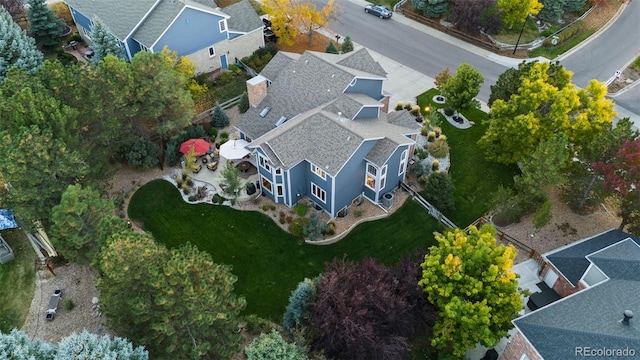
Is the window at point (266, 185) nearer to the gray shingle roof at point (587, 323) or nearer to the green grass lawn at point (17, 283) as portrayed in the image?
the green grass lawn at point (17, 283)

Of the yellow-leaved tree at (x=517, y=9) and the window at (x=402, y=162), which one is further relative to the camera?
the yellow-leaved tree at (x=517, y=9)

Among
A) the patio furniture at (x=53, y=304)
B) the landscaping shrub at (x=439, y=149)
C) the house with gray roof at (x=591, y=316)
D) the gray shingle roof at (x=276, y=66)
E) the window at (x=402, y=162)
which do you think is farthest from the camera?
the gray shingle roof at (x=276, y=66)

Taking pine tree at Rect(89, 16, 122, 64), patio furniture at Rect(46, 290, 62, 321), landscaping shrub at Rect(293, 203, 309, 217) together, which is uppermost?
pine tree at Rect(89, 16, 122, 64)

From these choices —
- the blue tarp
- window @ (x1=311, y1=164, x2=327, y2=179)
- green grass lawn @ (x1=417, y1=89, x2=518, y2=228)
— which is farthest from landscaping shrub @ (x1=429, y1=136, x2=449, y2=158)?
the blue tarp

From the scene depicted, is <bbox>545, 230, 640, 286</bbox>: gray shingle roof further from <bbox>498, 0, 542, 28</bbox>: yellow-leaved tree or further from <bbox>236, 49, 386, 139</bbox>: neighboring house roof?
<bbox>498, 0, 542, 28</bbox>: yellow-leaved tree

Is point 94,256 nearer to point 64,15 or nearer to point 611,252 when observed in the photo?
point 611,252

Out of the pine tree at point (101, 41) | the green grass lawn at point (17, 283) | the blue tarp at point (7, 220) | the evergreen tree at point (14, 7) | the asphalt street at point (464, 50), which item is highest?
the pine tree at point (101, 41)

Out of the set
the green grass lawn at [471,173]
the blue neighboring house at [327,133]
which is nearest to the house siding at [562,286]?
the green grass lawn at [471,173]
